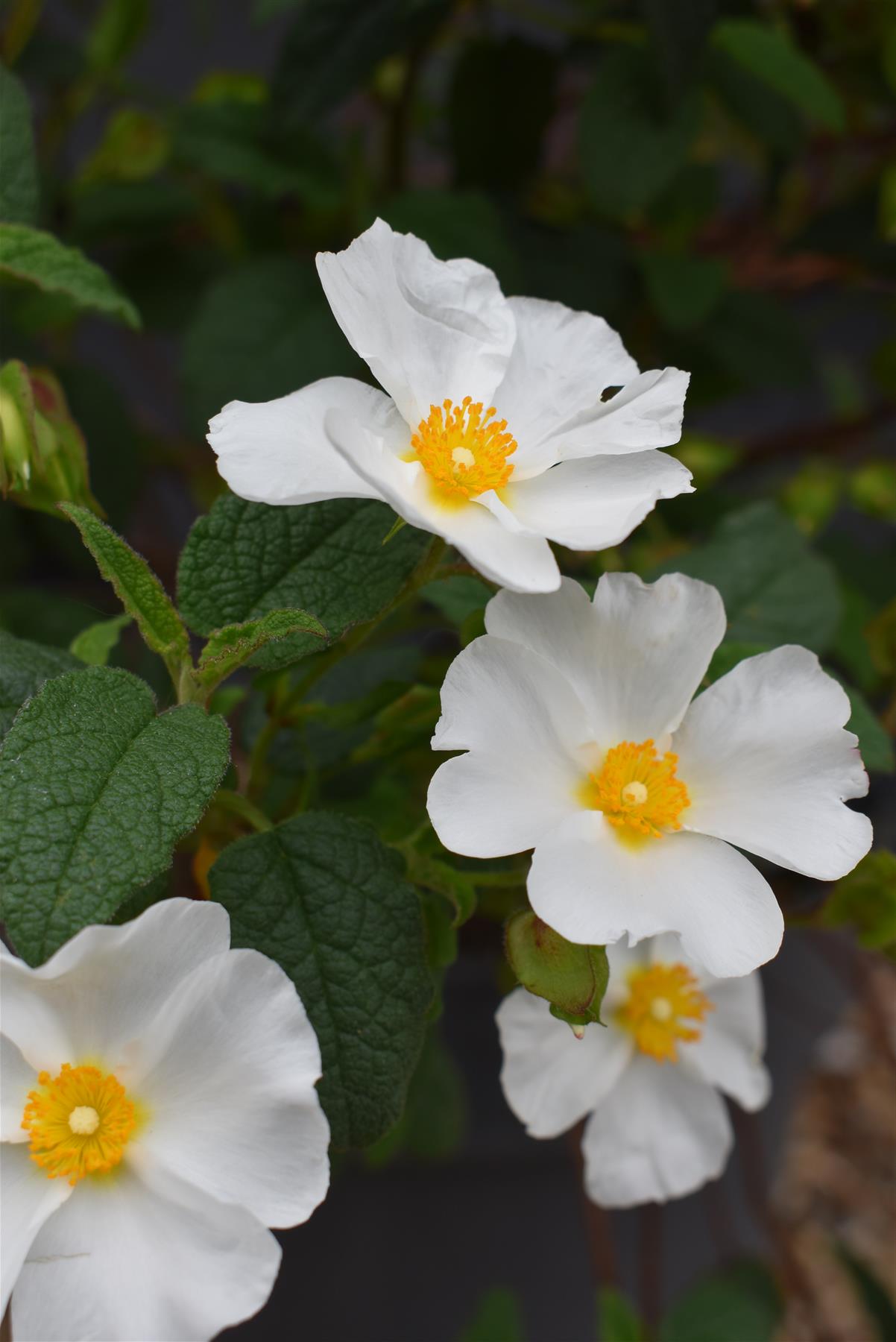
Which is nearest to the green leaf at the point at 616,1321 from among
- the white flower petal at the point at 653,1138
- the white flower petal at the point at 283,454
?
the white flower petal at the point at 653,1138

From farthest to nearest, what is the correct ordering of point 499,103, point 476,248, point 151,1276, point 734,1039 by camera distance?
1. point 499,103
2. point 476,248
3. point 734,1039
4. point 151,1276

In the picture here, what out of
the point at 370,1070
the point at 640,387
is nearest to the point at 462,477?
the point at 640,387

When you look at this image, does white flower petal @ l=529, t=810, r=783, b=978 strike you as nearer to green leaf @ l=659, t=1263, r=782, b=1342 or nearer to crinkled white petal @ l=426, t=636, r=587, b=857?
crinkled white petal @ l=426, t=636, r=587, b=857

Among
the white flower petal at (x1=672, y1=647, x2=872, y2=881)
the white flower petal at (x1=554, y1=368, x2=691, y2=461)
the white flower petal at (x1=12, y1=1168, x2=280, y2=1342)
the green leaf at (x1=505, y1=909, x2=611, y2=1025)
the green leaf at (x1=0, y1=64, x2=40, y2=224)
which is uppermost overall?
the green leaf at (x1=0, y1=64, x2=40, y2=224)

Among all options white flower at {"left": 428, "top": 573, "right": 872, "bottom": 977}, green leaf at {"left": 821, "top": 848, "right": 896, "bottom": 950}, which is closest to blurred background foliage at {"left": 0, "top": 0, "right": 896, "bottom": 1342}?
green leaf at {"left": 821, "top": 848, "right": 896, "bottom": 950}

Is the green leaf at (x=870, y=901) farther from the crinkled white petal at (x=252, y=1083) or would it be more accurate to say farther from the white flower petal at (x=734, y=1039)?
the crinkled white petal at (x=252, y=1083)

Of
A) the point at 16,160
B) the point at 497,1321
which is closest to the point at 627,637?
the point at 16,160

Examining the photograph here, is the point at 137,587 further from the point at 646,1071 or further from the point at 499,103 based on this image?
the point at 499,103
